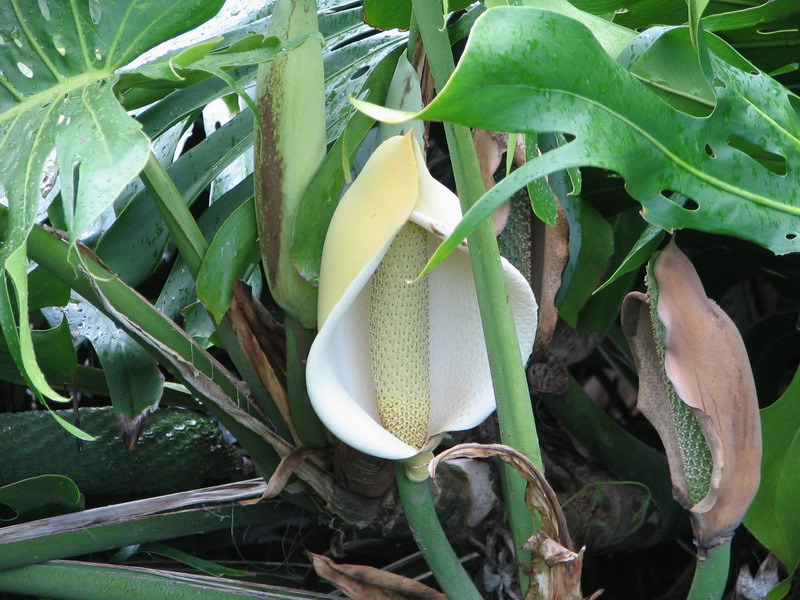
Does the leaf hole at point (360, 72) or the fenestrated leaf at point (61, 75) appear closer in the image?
the fenestrated leaf at point (61, 75)

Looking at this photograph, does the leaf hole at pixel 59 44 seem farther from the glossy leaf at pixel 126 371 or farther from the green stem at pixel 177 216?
the glossy leaf at pixel 126 371

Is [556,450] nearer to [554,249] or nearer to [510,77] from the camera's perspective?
[554,249]

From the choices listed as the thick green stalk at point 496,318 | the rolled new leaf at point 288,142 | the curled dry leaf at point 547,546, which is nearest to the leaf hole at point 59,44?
the rolled new leaf at point 288,142

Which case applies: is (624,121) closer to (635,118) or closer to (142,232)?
(635,118)

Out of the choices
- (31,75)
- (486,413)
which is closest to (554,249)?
(486,413)

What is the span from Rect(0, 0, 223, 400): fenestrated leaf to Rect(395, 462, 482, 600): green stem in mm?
223

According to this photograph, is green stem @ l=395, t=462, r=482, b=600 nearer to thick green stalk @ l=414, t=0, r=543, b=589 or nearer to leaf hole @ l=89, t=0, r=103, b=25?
thick green stalk @ l=414, t=0, r=543, b=589

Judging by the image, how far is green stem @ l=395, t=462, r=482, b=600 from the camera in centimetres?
50

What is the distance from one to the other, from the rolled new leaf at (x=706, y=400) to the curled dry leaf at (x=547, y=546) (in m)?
0.08

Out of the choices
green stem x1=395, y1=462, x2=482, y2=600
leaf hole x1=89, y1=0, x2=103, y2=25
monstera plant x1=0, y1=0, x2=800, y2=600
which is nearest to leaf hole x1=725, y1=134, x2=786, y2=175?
monstera plant x1=0, y1=0, x2=800, y2=600

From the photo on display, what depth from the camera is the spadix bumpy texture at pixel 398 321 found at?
17.3 inches

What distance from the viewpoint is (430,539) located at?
50 cm

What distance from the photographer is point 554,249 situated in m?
0.56

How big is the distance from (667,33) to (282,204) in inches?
9.0
